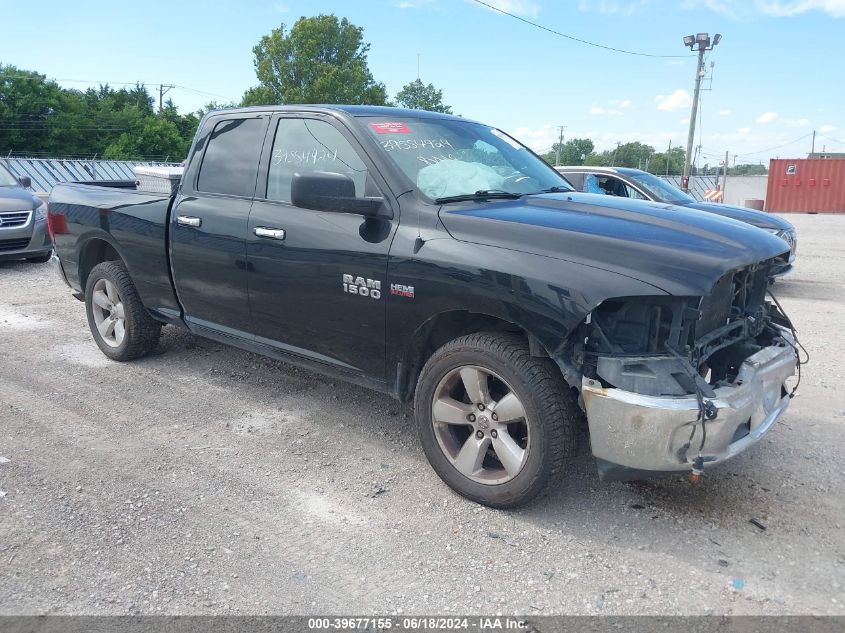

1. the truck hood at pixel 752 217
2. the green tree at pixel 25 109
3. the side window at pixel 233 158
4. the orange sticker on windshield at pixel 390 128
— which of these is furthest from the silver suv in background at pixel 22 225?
the green tree at pixel 25 109

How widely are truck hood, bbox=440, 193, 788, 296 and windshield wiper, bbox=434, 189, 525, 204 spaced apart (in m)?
0.08

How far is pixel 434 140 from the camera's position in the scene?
13.4 ft

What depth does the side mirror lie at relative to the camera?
11.3 feet

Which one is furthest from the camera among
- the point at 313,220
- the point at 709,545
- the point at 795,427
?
the point at 795,427

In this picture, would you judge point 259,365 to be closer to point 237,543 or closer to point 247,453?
point 247,453

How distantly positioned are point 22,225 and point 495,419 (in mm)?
9710

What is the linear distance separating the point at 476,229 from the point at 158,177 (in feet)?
9.73

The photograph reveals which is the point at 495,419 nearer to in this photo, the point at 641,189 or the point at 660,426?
the point at 660,426

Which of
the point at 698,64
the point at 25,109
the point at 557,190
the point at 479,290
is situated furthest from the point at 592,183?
the point at 25,109

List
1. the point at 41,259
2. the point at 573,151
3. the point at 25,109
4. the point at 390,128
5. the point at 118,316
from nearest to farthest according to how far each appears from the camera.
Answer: the point at 390,128
the point at 118,316
the point at 41,259
the point at 25,109
the point at 573,151

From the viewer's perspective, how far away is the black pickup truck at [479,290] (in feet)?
9.53

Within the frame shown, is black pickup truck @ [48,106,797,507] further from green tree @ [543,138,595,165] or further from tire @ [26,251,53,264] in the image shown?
green tree @ [543,138,595,165]

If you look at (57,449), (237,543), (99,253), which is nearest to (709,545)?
(237,543)

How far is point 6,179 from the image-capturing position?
36.8ft
